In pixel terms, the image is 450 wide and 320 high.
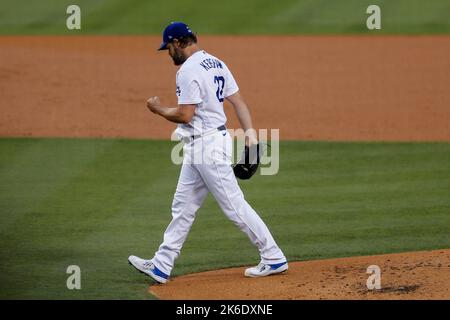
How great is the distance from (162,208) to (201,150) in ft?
9.01

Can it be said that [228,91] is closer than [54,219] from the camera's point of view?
Yes

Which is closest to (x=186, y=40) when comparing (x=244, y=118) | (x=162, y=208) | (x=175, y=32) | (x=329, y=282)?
(x=175, y=32)

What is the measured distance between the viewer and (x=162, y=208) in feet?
34.2

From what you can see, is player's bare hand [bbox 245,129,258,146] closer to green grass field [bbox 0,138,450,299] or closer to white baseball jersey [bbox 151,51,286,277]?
white baseball jersey [bbox 151,51,286,277]

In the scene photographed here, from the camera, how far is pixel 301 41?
63.1 ft

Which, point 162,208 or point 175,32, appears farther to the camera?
point 162,208

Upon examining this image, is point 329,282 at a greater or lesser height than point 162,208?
lesser

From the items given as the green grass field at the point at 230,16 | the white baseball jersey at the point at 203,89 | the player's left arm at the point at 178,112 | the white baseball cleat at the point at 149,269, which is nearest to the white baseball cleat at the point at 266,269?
the white baseball cleat at the point at 149,269

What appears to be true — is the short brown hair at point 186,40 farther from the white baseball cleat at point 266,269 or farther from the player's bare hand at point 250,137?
the white baseball cleat at point 266,269

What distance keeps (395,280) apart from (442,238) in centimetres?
156

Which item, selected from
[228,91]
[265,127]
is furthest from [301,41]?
[228,91]

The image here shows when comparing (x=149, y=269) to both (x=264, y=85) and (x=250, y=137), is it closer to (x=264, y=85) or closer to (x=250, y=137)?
(x=250, y=137)
